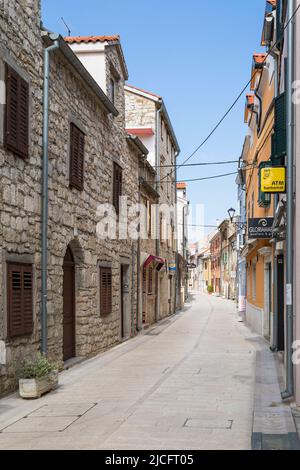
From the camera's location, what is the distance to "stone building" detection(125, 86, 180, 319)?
24250 mm

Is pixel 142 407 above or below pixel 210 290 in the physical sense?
above

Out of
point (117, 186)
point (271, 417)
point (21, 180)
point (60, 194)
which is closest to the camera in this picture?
point (271, 417)

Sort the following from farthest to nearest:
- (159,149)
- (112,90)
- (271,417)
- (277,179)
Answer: (159,149), (112,90), (277,179), (271,417)

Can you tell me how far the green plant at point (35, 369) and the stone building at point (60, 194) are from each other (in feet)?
0.63

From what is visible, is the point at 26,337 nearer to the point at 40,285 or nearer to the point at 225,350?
the point at 40,285

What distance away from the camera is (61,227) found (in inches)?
403

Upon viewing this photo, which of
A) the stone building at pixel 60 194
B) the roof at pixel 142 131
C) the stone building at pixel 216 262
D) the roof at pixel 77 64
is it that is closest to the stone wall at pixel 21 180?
the stone building at pixel 60 194

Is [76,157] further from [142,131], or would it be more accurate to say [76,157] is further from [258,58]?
[142,131]

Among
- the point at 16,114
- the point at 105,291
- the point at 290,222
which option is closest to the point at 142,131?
the point at 105,291

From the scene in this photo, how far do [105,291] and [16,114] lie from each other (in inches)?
242

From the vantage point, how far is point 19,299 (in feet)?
27.0

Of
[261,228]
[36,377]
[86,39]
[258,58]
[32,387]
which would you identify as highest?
[258,58]

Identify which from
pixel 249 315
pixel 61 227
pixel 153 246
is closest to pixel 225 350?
pixel 61 227

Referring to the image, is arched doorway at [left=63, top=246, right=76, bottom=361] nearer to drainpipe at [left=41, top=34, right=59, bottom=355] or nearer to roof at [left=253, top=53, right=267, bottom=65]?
drainpipe at [left=41, top=34, right=59, bottom=355]
